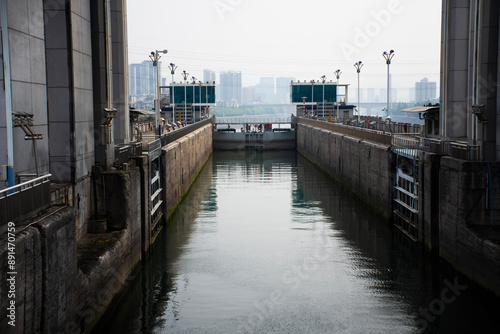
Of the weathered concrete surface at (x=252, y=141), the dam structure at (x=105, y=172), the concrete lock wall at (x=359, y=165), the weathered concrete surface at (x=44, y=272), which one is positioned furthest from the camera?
the weathered concrete surface at (x=252, y=141)

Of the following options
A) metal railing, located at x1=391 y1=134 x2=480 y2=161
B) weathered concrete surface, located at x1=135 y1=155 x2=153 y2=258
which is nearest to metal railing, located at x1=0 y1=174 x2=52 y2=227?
weathered concrete surface, located at x1=135 y1=155 x2=153 y2=258

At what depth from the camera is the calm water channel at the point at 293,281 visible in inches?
671

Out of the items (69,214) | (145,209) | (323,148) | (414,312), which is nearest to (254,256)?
(145,209)

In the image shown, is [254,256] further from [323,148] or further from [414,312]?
[323,148]

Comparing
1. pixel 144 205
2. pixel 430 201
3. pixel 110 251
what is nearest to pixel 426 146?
pixel 430 201

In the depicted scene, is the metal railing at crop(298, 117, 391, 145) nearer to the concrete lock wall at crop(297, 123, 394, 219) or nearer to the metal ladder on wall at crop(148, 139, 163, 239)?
the concrete lock wall at crop(297, 123, 394, 219)

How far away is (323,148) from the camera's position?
184 feet

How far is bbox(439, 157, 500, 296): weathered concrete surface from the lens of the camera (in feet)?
60.9

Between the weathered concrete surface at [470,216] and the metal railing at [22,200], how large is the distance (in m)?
12.3

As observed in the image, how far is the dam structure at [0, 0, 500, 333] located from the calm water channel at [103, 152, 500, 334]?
526 mm

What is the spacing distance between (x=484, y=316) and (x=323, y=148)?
129 ft

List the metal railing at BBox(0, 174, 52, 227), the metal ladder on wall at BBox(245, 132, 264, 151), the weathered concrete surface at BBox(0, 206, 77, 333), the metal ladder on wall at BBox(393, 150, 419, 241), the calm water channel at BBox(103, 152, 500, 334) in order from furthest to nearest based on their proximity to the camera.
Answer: the metal ladder on wall at BBox(245, 132, 264, 151)
the metal ladder on wall at BBox(393, 150, 419, 241)
the calm water channel at BBox(103, 152, 500, 334)
the metal railing at BBox(0, 174, 52, 227)
the weathered concrete surface at BBox(0, 206, 77, 333)

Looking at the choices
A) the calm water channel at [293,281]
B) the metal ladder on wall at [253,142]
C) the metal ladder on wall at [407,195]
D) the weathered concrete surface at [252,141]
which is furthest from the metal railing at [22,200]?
the weathered concrete surface at [252,141]

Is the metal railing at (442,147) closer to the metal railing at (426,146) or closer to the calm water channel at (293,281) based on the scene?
the metal railing at (426,146)
